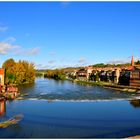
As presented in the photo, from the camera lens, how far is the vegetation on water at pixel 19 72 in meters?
82.8

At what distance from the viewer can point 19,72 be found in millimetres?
89188

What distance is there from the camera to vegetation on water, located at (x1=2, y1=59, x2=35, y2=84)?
8275 cm

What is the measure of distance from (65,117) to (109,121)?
4929mm

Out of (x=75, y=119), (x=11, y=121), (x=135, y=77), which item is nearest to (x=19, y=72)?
(x=135, y=77)

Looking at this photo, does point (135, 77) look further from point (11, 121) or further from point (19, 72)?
point (11, 121)

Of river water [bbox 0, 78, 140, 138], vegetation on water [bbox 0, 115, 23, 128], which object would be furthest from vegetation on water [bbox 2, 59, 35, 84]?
vegetation on water [bbox 0, 115, 23, 128]

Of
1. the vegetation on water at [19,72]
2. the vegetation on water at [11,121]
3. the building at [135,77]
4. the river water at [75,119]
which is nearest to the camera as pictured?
the river water at [75,119]

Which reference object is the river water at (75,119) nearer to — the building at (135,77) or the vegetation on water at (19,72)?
the building at (135,77)

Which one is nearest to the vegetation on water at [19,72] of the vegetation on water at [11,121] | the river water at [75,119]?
the river water at [75,119]

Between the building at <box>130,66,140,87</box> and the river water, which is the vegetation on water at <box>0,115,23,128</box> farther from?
the building at <box>130,66,140,87</box>

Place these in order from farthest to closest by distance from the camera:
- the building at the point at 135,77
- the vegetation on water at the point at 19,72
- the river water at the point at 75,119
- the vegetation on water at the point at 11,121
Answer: the vegetation on water at the point at 19,72 → the building at the point at 135,77 → the vegetation on water at the point at 11,121 → the river water at the point at 75,119

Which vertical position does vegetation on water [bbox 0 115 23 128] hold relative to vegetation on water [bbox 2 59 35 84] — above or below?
below

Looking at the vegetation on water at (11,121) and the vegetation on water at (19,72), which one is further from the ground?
the vegetation on water at (19,72)

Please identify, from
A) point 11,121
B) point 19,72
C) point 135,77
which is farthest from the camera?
point 19,72
